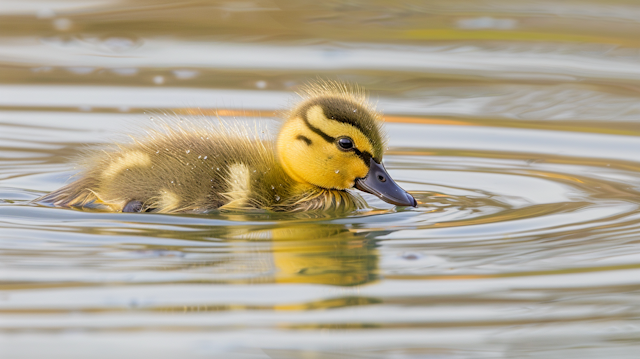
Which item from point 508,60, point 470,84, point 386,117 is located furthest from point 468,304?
point 508,60

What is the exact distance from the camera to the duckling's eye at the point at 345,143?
15.2 ft

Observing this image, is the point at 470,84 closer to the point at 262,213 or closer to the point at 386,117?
the point at 386,117

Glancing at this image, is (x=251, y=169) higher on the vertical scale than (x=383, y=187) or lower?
higher

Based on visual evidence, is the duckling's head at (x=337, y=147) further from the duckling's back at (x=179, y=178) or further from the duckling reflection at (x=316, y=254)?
the duckling reflection at (x=316, y=254)

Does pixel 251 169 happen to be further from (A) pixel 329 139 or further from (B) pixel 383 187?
(B) pixel 383 187

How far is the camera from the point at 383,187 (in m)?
4.70

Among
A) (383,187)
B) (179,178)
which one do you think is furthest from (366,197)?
(179,178)

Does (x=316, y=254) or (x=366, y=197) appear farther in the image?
(x=366, y=197)

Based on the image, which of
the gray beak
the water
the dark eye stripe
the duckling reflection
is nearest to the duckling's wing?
the water

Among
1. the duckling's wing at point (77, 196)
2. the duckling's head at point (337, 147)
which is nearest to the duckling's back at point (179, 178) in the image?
the duckling's wing at point (77, 196)

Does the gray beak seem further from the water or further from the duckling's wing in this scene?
the duckling's wing

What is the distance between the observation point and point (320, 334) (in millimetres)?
3004

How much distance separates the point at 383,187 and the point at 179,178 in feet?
3.08

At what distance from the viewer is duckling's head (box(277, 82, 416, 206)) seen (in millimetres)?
4621
